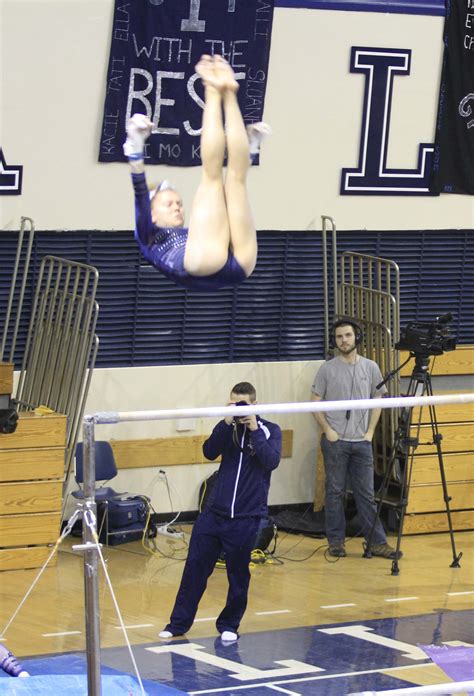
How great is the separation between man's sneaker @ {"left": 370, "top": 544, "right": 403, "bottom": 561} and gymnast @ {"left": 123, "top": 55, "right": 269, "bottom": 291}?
4.22 meters

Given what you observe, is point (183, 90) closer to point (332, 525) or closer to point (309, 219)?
point (309, 219)

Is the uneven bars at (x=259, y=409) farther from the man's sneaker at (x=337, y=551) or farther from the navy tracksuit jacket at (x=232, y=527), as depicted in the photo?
the man's sneaker at (x=337, y=551)

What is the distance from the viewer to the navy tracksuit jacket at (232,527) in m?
6.84

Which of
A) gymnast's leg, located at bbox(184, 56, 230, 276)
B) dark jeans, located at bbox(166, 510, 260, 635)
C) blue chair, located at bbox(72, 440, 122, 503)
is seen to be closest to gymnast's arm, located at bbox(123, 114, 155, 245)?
gymnast's leg, located at bbox(184, 56, 230, 276)

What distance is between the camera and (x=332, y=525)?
870 cm

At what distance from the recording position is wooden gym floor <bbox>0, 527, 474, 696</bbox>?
6340 millimetres

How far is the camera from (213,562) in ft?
22.6

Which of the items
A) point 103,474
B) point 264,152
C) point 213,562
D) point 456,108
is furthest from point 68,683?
point 456,108

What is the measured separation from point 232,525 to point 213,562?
0.22 meters

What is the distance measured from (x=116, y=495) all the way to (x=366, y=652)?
8.89ft

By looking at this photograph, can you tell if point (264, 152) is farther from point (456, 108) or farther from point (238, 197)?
point (238, 197)

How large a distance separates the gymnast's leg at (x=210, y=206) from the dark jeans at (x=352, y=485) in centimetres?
427

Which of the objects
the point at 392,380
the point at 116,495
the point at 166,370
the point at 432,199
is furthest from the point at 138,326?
the point at 432,199

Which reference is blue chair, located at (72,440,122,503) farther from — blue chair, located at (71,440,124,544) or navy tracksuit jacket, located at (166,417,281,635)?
navy tracksuit jacket, located at (166,417,281,635)
